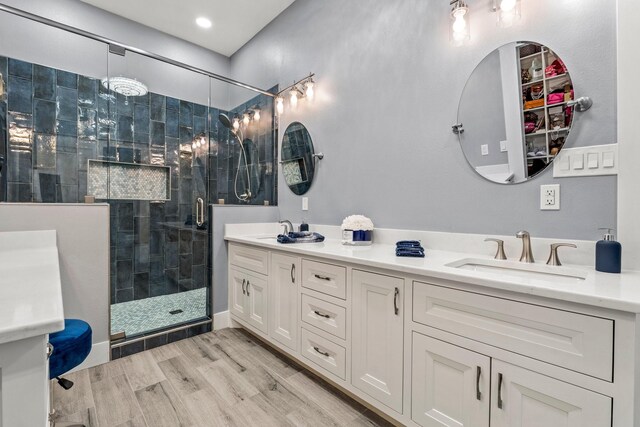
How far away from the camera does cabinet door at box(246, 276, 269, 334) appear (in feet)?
7.29

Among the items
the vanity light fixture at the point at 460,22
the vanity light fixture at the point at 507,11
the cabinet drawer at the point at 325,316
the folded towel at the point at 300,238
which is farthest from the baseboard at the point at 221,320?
the vanity light fixture at the point at 507,11

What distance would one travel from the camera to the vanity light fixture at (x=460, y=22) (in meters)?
1.62

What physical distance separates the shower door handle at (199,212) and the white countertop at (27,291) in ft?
3.73

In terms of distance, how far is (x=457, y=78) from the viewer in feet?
5.70

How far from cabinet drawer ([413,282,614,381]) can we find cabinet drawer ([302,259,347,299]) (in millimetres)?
457

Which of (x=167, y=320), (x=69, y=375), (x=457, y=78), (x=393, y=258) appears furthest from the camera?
(x=167, y=320)

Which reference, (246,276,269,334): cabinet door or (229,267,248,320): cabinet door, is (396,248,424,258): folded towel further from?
(229,267,248,320): cabinet door

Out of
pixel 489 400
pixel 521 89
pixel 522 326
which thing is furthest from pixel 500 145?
pixel 489 400

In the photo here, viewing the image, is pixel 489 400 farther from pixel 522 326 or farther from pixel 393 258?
pixel 393 258

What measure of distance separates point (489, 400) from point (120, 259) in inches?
124

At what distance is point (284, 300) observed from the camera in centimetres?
203

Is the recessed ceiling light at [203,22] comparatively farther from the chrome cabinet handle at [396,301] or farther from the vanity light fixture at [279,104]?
the chrome cabinet handle at [396,301]

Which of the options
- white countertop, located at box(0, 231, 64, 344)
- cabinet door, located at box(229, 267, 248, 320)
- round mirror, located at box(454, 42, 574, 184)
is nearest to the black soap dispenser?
round mirror, located at box(454, 42, 574, 184)

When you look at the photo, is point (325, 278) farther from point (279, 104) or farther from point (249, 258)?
point (279, 104)
